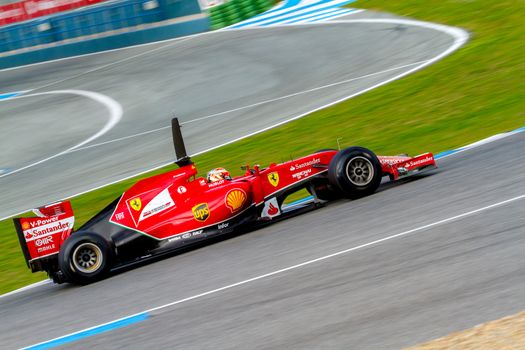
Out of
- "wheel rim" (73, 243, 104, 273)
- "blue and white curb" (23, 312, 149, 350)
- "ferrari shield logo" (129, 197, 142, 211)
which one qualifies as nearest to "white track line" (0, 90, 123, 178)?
"ferrari shield logo" (129, 197, 142, 211)

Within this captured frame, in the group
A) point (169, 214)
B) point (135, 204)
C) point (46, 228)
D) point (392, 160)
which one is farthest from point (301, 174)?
point (46, 228)

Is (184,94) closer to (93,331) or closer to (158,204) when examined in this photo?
(158,204)

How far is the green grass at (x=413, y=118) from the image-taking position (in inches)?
477

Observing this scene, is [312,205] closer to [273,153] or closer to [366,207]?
[366,207]

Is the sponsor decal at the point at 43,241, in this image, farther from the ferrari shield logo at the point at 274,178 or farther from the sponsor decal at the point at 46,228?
the ferrari shield logo at the point at 274,178

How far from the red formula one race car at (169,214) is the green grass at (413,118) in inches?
51.8

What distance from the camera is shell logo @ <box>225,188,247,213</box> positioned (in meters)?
9.53

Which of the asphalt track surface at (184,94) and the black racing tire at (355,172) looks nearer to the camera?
the black racing tire at (355,172)

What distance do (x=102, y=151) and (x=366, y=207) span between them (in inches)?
351

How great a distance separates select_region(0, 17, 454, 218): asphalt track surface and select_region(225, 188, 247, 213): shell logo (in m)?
5.59

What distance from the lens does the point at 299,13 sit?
85.5ft

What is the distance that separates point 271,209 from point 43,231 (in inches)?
106

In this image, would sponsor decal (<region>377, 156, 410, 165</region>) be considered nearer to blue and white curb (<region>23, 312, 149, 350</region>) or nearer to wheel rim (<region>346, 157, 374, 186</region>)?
wheel rim (<region>346, 157, 374, 186</region>)

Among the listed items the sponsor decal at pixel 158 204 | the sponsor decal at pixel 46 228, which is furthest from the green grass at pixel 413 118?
the sponsor decal at pixel 158 204
